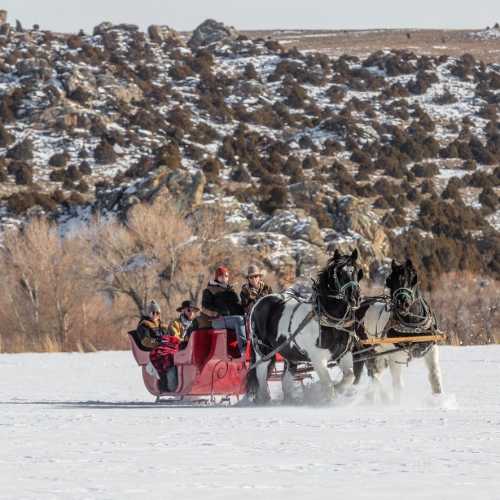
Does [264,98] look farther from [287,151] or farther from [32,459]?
[32,459]

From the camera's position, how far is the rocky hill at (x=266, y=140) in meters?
62.9

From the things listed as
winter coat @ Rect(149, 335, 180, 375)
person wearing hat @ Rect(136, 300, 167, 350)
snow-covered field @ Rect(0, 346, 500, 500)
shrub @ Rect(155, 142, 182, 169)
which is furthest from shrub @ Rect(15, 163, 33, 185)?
winter coat @ Rect(149, 335, 180, 375)

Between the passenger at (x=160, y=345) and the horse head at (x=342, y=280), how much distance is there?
2682 mm

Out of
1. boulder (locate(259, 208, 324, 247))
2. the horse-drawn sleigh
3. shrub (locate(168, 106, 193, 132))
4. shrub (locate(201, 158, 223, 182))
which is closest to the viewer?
the horse-drawn sleigh

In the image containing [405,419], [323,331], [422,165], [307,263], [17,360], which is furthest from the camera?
[422,165]

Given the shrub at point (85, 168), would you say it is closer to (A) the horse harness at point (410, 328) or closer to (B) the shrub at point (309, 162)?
(B) the shrub at point (309, 162)

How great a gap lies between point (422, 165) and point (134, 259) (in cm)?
3692

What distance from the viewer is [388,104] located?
91.9 metres

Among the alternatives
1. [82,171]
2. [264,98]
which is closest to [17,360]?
[82,171]

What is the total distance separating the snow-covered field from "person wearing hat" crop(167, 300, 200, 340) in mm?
1168

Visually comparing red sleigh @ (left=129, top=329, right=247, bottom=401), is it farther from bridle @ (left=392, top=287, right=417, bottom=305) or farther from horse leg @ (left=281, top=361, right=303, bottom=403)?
bridle @ (left=392, top=287, right=417, bottom=305)

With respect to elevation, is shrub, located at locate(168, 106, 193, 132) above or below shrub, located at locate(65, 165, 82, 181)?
above

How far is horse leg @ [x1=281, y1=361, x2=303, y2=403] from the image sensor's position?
49.2 ft

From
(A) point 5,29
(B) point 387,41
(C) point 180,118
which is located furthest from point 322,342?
(B) point 387,41
